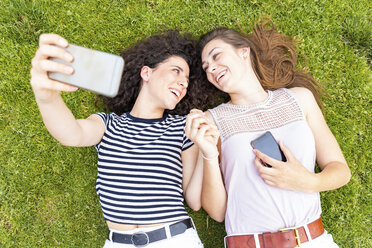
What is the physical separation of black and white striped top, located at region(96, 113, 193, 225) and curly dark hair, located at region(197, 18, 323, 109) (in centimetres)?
100

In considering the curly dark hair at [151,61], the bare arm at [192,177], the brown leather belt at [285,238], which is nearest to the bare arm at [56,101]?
the curly dark hair at [151,61]

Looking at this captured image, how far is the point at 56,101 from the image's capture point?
6.98 ft

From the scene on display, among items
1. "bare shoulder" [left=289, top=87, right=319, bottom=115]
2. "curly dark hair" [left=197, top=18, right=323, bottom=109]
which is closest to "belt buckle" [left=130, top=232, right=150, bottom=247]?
"curly dark hair" [left=197, top=18, right=323, bottom=109]

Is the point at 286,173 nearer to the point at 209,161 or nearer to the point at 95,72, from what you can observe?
the point at 209,161

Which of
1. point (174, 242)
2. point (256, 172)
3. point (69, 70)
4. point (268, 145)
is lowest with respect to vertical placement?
point (174, 242)

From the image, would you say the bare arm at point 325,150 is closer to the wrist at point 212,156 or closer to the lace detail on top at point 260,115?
the lace detail on top at point 260,115

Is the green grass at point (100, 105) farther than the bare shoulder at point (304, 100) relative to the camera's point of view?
Yes

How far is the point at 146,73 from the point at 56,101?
1.32m

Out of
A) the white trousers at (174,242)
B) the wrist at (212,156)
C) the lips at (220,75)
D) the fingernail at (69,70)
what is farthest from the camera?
the lips at (220,75)

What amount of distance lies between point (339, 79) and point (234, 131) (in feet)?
6.00

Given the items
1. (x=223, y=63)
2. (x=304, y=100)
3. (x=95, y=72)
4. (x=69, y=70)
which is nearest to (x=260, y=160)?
(x=304, y=100)

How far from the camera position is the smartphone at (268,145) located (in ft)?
9.05

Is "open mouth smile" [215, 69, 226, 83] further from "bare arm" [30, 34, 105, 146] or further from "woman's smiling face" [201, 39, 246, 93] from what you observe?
"bare arm" [30, 34, 105, 146]

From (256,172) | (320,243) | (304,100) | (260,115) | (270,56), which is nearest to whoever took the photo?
(320,243)
